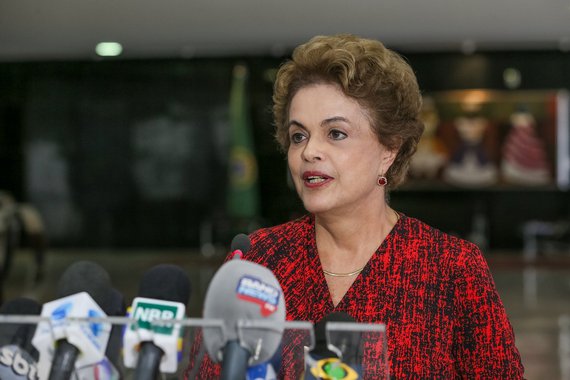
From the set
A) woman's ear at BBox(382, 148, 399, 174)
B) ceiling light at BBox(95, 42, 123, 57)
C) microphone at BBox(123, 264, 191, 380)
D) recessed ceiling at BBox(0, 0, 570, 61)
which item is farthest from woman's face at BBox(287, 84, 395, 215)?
ceiling light at BBox(95, 42, 123, 57)

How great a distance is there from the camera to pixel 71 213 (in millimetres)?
13008

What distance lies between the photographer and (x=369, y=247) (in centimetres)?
178

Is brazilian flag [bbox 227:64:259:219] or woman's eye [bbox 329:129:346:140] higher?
brazilian flag [bbox 227:64:259:219]

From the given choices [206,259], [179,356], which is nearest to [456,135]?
[206,259]

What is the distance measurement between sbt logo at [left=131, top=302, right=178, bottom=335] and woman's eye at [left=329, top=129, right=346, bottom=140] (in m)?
0.68

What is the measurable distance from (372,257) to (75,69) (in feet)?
38.8

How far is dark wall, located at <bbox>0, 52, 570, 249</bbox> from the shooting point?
12734 mm

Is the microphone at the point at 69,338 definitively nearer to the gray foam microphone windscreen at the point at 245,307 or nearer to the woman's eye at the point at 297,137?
the gray foam microphone windscreen at the point at 245,307

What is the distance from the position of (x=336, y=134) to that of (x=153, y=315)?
711 mm

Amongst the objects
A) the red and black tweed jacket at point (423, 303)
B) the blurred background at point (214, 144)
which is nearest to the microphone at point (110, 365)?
the red and black tweed jacket at point (423, 303)

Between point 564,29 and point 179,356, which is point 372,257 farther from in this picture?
point 564,29

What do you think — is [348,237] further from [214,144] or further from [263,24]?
[214,144]

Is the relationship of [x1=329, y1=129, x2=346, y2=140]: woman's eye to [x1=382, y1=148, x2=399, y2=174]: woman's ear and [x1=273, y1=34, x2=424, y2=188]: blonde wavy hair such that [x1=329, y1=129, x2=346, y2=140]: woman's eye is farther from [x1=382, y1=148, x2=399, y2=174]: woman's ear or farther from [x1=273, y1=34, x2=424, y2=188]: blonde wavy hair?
[x1=382, y1=148, x2=399, y2=174]: woman's ear

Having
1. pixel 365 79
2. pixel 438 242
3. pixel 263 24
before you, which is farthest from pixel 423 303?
pixel 263 24
